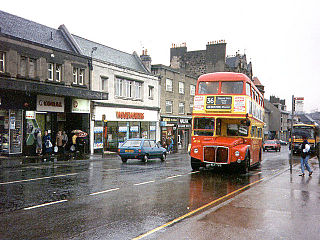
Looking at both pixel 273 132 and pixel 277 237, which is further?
pixel 273 132

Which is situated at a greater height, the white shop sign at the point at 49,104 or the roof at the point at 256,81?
the roof at the point at 256,81

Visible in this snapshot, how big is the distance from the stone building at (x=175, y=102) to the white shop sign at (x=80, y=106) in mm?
11385

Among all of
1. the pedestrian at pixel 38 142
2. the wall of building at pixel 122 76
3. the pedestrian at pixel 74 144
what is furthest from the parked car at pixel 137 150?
the wall of building at pixel 122 76

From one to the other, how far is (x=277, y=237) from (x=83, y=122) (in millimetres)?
24090

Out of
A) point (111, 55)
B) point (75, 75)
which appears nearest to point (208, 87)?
point (75, 75)

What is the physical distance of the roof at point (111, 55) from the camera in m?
31.0

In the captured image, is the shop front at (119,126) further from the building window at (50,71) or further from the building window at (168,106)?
the building window at (50,71)

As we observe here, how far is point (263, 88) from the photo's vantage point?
8300 cm

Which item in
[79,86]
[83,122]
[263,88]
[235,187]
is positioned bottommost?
[235,187]

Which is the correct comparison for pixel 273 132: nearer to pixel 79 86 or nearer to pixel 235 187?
pixel 79 86

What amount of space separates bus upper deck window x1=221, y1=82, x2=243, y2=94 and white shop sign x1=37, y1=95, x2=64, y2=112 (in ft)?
45.4

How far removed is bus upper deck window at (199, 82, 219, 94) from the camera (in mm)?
16109

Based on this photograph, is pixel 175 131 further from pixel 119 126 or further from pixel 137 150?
pixel 137 150

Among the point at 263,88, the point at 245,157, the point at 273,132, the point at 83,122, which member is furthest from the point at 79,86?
the point at 273,132
